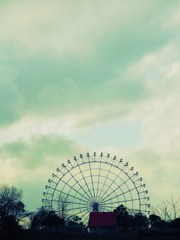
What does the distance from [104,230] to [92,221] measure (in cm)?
248

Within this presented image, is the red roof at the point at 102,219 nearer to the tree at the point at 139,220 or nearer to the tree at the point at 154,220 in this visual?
the tree at the point at 139,220

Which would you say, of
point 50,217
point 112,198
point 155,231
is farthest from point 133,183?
point 50,217

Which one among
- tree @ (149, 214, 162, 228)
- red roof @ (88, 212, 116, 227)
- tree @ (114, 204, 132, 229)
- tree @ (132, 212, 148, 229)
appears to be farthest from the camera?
tree @ (149, 214, 162, 228)

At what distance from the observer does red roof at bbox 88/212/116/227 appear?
6388 cm

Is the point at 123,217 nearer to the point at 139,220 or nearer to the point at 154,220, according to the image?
the point at 139,220

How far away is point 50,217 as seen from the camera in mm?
66938

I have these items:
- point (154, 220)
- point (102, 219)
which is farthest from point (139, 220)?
point (102, 219)

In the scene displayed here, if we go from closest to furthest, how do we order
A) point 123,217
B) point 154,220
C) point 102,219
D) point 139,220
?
point 102,219 → point 139,220 → point 123,217 → point 154,220

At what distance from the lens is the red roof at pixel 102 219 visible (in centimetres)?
6388

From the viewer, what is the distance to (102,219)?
64375 millimetres

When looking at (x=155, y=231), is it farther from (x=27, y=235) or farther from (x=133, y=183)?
(x=27, y=235)

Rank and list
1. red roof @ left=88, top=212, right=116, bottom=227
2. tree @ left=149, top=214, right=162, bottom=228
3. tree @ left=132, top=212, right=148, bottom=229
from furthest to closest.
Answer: tree @ left=149, top=214, right=162, bottom=228
tree @ left=132, top=212, right=148, bottom=229
red roof @ left=88, top=212, right=116, bottom=227

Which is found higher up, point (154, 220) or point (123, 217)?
point (123, 217)

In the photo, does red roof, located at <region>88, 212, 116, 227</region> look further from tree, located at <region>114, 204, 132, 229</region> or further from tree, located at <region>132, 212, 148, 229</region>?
tree, located at <region>132, 212, 148, 229</region>
